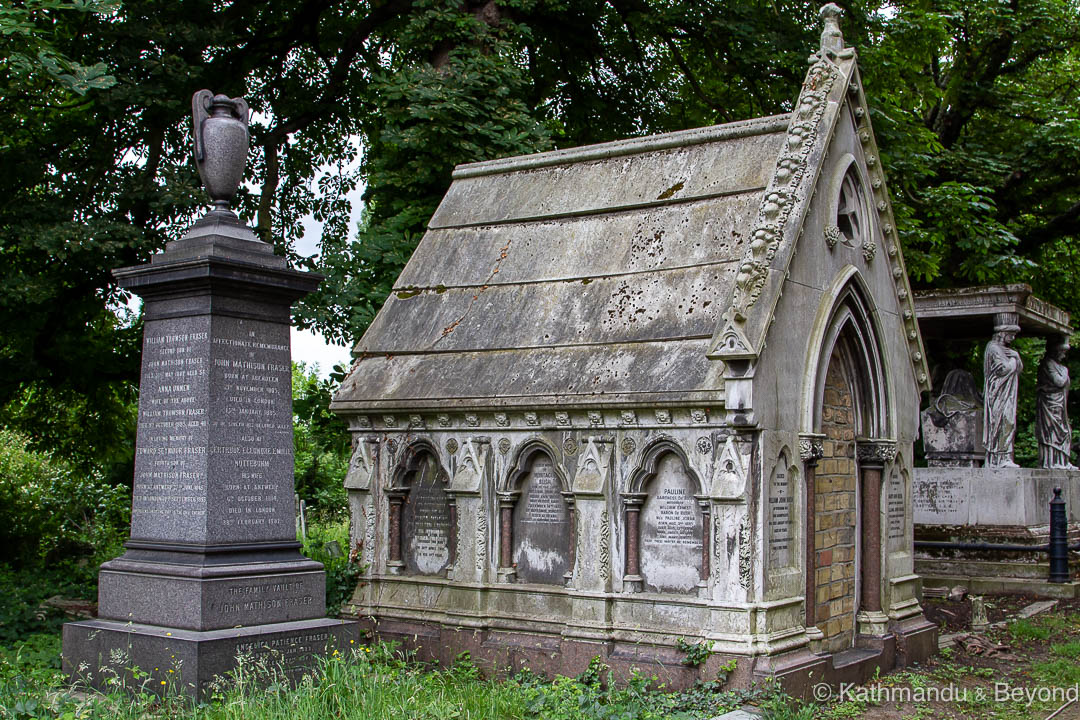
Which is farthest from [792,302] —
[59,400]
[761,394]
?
[59,400]

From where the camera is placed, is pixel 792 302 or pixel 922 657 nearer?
pixel 792 302

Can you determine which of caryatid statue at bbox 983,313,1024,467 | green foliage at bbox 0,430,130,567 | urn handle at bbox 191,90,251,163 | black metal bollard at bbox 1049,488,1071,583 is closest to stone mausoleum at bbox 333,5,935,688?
urn handle at bbox 191,90,251,163

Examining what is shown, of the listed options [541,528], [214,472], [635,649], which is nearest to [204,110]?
[214,472]

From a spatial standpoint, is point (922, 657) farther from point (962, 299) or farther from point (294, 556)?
point (962, 299)

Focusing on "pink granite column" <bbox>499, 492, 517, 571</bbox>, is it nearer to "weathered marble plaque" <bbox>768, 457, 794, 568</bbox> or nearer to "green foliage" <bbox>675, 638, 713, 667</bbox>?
"green foliage" <bbox>675, 638, 713, 667</bbox>

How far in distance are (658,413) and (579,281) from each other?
187 cm

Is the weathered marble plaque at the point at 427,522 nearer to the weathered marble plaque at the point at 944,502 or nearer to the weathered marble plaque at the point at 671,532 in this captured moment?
the weathered marble plaque at the point at 671,532

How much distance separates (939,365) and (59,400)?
48.2 ft

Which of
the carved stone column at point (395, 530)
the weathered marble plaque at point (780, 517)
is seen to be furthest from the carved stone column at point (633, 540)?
the carved stone column at point (395, 530)

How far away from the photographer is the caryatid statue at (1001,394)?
1803cm

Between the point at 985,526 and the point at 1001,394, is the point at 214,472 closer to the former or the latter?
the point at 985,526

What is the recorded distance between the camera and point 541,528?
1010 centimetres

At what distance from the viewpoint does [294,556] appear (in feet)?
28.0

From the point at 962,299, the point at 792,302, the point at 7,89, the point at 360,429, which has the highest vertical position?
the point at 7,89
